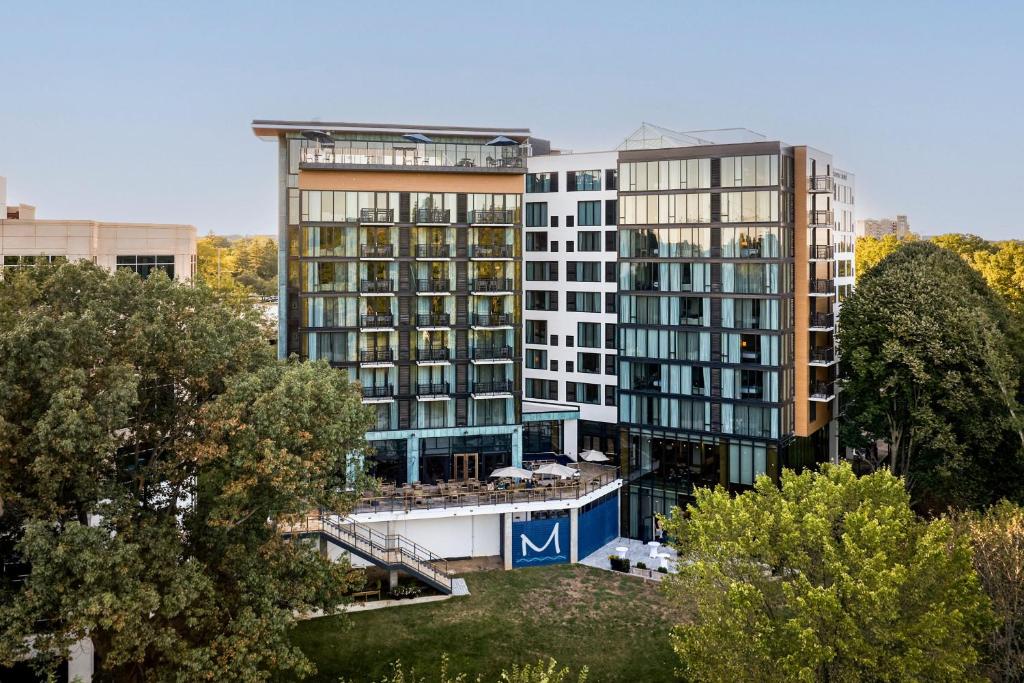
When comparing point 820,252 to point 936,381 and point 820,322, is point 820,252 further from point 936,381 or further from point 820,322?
point 936,381

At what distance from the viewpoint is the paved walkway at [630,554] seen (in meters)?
39.9

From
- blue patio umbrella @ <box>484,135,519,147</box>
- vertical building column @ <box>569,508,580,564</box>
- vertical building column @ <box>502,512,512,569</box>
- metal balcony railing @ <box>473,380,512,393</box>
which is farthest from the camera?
blue patio umbrella @ <box>484,135,519,147</box>

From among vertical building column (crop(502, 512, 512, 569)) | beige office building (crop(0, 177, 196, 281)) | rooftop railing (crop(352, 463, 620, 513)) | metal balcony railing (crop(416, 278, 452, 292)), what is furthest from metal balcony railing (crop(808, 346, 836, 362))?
beige office building (crop(0, 177, 196, 281))

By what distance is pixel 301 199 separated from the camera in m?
42.2

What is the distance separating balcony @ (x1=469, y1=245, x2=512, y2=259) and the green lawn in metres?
17.9

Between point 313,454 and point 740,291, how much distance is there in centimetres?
2630

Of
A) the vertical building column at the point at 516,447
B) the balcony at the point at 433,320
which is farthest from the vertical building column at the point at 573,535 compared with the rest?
the balcony at the point at 433,320

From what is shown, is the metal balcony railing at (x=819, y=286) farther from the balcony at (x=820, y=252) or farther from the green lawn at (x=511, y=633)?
the green lawn at (x=511, y=633)

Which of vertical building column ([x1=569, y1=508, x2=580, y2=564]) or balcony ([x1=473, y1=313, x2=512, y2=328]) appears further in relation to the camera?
balcony ([x1=473, y1=313, x2=512, y2=328])

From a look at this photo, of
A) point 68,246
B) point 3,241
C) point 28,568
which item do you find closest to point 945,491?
point 28,568

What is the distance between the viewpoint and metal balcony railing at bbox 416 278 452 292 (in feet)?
143

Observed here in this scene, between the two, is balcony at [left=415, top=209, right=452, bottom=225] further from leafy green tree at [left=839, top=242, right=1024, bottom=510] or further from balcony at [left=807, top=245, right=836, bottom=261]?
leafy green tree at [left=839, top=242, right=1024, bottom=510]

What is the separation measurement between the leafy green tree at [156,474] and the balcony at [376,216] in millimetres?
15954

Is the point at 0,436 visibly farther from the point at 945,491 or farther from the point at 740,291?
the point at 945,491
